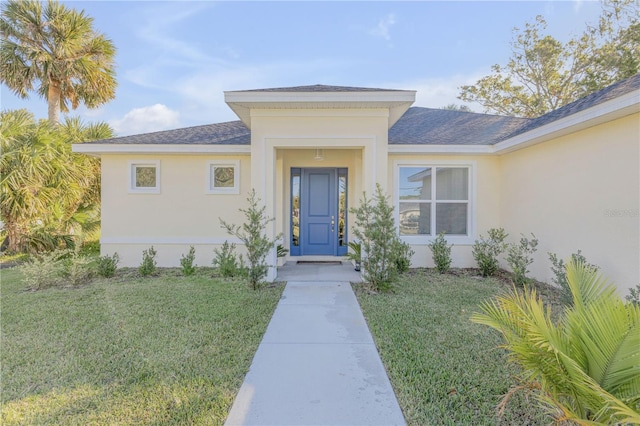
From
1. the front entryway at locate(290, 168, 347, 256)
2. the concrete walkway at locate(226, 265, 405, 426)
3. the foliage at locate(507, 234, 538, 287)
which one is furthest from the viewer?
the front entryway at locate(290, 168, 347, 256)

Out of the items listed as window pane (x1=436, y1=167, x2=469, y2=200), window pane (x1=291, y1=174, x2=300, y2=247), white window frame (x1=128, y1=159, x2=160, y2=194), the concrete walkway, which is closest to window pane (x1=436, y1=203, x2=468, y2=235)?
window pane (x1=436, y1=167, x2=469, y2=200)

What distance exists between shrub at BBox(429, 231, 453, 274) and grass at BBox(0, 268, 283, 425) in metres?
4.12

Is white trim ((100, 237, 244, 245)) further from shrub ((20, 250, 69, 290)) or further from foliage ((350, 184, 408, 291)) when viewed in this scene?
foliage ((350, 184, 408, 291))

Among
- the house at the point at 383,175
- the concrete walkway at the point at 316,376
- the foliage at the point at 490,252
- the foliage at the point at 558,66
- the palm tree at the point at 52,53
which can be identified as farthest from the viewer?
the foliage at the point at 558,66

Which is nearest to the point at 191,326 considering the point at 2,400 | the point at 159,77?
the point at 2,400

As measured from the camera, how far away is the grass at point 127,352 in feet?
8.58

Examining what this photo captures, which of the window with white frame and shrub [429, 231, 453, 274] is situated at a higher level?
the window with white frame

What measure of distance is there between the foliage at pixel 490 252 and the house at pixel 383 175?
1.50ft

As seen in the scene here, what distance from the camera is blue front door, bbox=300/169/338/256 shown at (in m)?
9.30

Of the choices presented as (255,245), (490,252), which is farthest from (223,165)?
(490,252)

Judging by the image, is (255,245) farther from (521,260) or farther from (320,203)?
(521,260)

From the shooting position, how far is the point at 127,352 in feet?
11.8

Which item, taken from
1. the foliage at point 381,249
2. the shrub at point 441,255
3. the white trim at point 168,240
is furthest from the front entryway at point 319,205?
the foliage at point 381,249

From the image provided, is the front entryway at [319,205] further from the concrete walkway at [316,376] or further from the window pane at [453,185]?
the concrete walkway at [316,376]
